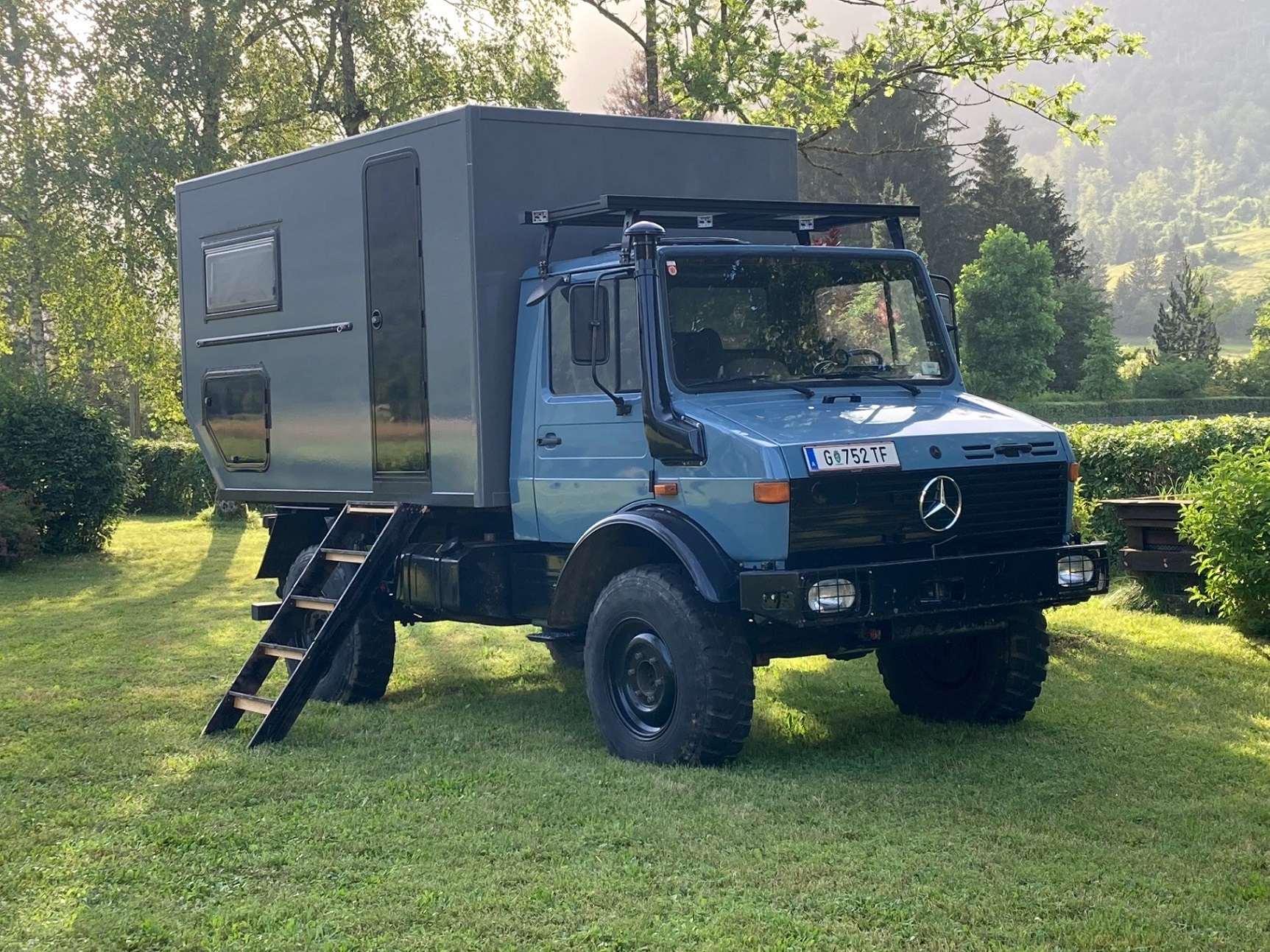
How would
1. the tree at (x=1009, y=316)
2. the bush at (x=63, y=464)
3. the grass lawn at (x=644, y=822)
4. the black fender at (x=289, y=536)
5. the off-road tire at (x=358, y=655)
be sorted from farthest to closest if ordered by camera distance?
the tree at (x=1009, y=316) < the bush at (x=63, y=464) < the black fender at (x=289, y=536) < the off-road tire at (x=358, y=655) < the grass lawn at (x=644, y=822)

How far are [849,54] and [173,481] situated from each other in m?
17.9

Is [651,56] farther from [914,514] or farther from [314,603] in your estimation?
[914,514]

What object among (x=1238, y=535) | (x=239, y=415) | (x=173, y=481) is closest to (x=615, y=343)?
(x=239, y=415)

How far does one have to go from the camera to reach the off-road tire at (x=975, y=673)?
7965 mm

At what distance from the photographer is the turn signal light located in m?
6.63

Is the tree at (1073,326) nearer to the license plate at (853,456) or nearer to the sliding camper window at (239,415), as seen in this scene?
the sliding camper window at (239,415)

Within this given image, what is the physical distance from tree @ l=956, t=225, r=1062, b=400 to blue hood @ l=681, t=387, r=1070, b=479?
205 feet

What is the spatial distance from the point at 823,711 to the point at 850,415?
95.4 inches

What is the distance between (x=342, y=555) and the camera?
9.16 meters

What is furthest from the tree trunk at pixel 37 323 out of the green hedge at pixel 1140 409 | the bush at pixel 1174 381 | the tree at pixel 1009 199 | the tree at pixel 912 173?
the bush at pixel 1174 381

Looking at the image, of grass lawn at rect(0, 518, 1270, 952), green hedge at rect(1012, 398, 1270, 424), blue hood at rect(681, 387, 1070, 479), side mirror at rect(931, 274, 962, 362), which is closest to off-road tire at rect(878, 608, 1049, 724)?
grass lawn at rect(0, 518, 1270, 952)

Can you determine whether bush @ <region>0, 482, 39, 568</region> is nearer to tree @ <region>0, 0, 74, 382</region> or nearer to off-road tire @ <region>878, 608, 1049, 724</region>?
tree @ <region>0, 0, 74, 382</region>

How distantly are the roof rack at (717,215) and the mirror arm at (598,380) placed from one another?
0.65 m

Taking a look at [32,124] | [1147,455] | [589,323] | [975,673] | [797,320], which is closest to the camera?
[589,323]
